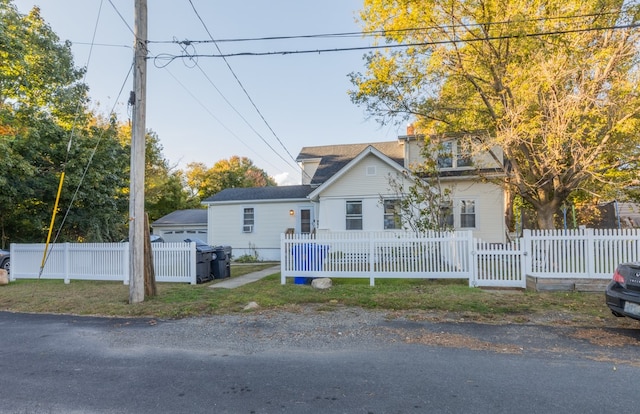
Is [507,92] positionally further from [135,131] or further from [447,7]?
[135,131]

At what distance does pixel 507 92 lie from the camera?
35.1ft

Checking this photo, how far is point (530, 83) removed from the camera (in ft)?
31.1

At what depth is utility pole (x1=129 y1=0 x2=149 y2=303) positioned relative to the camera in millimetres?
8312

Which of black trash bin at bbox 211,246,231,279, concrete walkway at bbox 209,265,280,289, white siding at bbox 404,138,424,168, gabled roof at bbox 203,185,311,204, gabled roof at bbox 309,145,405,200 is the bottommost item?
concrete walkway at bbox 209,265,280,289

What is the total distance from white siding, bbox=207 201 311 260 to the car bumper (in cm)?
1442

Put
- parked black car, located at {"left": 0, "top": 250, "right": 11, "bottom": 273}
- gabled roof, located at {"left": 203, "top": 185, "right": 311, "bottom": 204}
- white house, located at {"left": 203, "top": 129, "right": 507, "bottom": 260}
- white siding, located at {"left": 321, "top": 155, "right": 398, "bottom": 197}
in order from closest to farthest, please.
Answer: parked black car, located at {"left": 0, "top": 250, "right": 11, "bottom": 273} < white house, located at {"left": 203, "top": 129, "right": 507, "bottom": 260} < white siding, located at {"left": 321, "top": 155, "right": 398, "bottom": 197} < gabled roof, located at {"left": 203, "top": 185, "right": 311, "bottom": 204}

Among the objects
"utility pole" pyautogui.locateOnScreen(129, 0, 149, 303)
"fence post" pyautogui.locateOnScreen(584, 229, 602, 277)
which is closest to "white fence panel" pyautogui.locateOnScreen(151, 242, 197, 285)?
"utility pole" pyautogui.locateOnScreen(129, 0, 149, 303)

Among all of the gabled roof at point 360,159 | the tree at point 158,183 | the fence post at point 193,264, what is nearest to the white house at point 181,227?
the tree at point 158,183

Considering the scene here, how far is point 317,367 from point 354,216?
39.5 feet

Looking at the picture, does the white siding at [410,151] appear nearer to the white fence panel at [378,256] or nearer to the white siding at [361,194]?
the white siding at [361,194]

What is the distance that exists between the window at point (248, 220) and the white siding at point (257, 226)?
0.15 metres

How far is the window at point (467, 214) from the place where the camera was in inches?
627

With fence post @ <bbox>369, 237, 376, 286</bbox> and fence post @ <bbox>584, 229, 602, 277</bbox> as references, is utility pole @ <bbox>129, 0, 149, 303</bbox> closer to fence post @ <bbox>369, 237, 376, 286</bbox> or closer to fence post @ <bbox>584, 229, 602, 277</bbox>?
fence post @ <bbox>369, 237, 376, 286</bbox>

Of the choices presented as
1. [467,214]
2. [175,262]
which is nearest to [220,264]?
[175,262]
